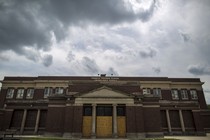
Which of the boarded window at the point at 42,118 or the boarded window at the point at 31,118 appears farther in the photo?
the boarded window at the point at 42,118

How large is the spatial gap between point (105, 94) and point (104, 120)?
12.6 feet

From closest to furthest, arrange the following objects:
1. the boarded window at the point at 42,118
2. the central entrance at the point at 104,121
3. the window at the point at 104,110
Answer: the central entrance at the point at 104,121
the window at the point at 104,110
the boarded window at the point at 42,118

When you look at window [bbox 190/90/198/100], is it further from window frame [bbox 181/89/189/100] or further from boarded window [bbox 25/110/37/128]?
boarded window [bbox 25/110/37/128]

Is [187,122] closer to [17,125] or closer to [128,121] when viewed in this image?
[128,121]

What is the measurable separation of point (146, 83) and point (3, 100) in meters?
35.5

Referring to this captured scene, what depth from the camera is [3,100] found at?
141 ft

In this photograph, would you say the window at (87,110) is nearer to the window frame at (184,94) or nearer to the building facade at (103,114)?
the building facade at (103,114)

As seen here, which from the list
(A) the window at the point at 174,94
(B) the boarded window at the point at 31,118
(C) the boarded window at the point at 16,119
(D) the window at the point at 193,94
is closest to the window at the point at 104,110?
(B) the boarded window at the point at 31,118

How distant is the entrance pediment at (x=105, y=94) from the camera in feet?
87.8

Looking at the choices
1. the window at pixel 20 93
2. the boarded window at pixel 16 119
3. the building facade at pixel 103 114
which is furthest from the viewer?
the window at pixel 20 93

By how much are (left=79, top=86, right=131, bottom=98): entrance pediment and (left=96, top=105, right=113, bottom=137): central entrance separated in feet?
5.57

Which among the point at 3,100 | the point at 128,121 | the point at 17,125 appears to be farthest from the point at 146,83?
the point at 3,100

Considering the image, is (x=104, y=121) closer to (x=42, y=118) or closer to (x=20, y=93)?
(x=42, y=118)

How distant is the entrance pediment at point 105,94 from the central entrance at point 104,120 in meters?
1.70
